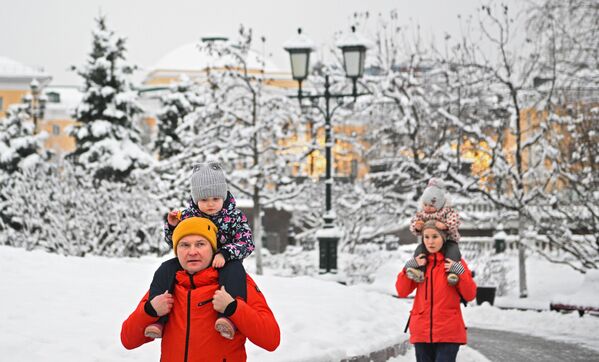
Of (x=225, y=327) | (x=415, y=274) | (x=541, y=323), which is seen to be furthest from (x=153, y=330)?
(x=541, y=323)

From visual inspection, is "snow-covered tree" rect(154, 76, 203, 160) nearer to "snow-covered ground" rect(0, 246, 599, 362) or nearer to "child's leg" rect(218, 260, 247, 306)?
"snow-covered ground" rect(0, 246, 599, 362)

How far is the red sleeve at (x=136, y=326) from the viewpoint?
14.9ft

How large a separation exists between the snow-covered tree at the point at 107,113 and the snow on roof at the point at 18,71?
194ft

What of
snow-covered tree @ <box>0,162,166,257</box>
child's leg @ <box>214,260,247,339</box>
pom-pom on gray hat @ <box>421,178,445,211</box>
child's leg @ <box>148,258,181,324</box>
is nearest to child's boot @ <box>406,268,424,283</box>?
pom-pom on gray hat @ <box>421,178,445,211</box>

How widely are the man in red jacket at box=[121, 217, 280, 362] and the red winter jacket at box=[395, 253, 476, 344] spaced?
3.10 metres

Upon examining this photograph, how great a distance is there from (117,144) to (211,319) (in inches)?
1445

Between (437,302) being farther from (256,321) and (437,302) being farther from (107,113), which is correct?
(107,113)

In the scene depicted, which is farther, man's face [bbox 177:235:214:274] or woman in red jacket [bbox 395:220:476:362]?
woman in red jacket [bbox 395:220:476:362]

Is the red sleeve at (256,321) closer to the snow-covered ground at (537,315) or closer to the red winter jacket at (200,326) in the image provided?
the red winter jacket at (200,326)

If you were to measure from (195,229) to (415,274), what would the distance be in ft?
10.7

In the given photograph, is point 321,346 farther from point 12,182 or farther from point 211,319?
point 12,182

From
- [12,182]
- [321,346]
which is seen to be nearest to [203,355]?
[321,346]

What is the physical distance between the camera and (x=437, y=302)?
7504 mm

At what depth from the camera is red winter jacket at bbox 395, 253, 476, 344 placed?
7453mm
